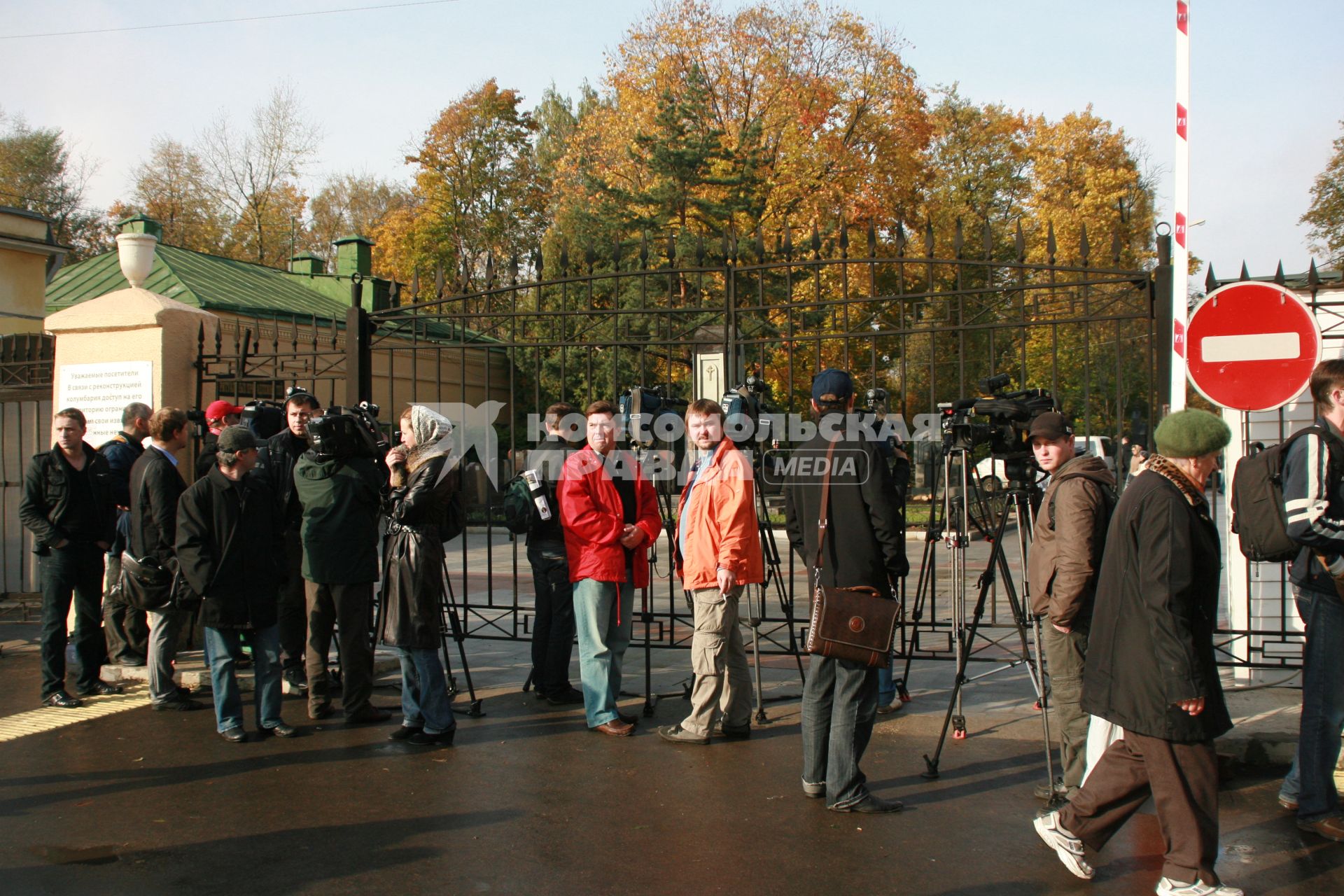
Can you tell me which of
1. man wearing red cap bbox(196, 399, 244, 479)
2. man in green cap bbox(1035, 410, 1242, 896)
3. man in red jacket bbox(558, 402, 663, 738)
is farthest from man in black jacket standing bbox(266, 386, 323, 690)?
man in green cap bbox(1035, 410, 1242, 896)

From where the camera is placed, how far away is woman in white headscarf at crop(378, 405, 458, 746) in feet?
18.0

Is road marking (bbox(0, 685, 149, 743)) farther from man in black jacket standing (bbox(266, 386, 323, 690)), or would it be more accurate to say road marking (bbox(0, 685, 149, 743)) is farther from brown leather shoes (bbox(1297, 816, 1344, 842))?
brown leather shoes (bbox(1297, 816, 1344, 842))

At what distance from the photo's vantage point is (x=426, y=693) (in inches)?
217

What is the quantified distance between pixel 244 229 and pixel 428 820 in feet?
120

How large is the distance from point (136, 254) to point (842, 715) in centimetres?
717

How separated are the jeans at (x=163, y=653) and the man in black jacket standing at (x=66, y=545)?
1.50 feet

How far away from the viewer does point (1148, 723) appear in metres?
3.49

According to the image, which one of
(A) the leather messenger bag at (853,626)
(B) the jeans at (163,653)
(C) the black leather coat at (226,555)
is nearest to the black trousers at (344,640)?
(C) the black leather coat at (226,555)

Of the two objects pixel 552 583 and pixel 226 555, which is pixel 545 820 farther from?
pixel 226 555

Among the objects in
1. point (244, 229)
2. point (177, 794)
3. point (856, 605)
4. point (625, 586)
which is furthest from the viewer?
point (244, 229)

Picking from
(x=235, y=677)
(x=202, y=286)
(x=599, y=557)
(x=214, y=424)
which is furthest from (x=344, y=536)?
(x=202, y=286)

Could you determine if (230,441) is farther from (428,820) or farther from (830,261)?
(830,261)

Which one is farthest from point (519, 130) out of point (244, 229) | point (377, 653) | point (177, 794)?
point (177, 794)

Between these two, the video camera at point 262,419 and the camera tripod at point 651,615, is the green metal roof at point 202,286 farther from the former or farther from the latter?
the camera tripod at point 651,615
